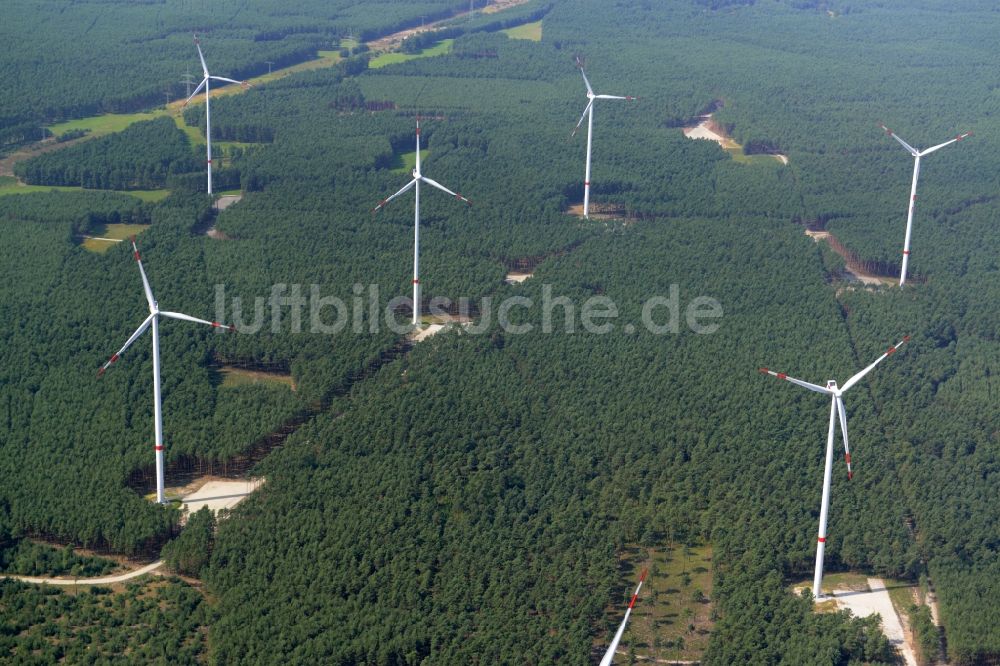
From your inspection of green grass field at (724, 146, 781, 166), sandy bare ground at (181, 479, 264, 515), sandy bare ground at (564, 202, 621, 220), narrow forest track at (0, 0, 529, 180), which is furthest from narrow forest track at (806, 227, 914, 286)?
narrow forest track at (0, 0, 529, 180)

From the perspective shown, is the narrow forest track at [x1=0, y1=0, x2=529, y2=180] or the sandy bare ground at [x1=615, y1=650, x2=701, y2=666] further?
the narrow forest track at [x1=0, y1=0, x2=529, y2=180]

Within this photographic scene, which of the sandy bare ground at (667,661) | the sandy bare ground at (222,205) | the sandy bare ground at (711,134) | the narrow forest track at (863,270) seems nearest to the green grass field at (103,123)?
the sandy bare ground at (222,205)

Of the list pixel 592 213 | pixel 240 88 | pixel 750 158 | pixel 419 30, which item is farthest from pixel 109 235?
pixel 419 30

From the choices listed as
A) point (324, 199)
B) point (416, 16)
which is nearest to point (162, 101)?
point (324, 199)

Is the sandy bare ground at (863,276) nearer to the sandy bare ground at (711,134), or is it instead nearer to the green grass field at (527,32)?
the sandy bare ground at (711,134)

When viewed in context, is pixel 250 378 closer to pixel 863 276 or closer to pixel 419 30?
pixel 863 276

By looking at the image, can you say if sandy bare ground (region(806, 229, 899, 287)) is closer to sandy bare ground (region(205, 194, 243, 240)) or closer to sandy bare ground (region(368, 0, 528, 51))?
sandy bare ground (region(205, 194, 243, 240))
